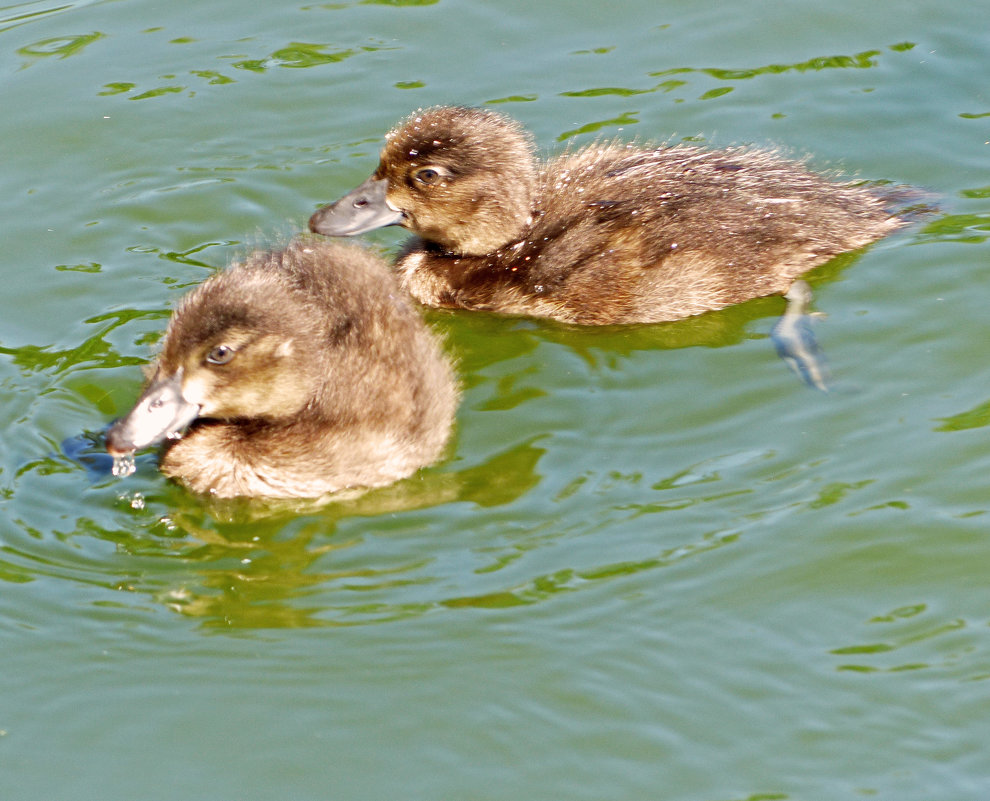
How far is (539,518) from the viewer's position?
16.9 feet

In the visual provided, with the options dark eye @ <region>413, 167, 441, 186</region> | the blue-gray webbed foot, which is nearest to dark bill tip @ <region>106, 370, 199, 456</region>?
dark eye @ <region>413, 167, 441, 186</region>

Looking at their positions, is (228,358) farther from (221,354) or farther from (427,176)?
(427,176)

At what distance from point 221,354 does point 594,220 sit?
6.36ft

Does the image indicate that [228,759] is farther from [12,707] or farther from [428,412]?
[428,412]

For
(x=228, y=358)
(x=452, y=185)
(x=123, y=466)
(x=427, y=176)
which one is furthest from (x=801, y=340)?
(x=123, y=466)

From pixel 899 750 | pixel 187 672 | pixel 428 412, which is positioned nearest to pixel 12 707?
pixel 187 672

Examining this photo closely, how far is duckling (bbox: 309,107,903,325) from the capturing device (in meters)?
6.30

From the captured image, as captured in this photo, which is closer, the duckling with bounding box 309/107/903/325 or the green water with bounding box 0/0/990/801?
the green water with bounding box 0/0/990/801

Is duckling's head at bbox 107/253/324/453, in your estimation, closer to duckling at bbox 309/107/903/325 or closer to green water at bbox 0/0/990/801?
green water at bbox 0/0/990/801

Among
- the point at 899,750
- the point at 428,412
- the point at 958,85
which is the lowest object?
the point at 899,750

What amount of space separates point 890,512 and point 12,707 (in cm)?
293

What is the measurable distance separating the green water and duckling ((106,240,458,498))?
5.9 inches

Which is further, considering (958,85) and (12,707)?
(958,85)

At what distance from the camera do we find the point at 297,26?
9008 millimetres
